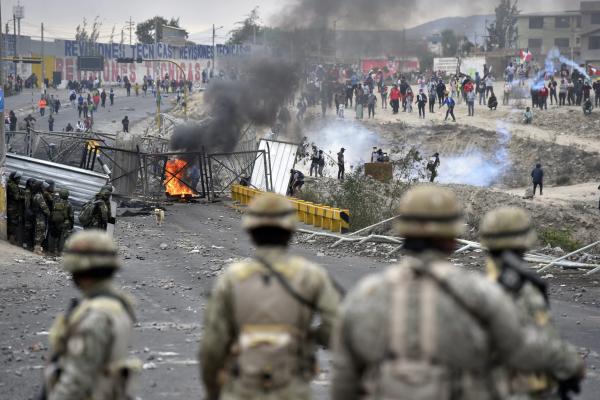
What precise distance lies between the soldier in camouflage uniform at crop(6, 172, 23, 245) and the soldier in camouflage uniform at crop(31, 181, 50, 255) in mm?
557

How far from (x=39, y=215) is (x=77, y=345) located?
15346 millimetres

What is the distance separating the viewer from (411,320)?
3602 mm

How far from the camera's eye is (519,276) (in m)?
4.90

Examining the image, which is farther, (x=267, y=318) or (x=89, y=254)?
(x=89, y=254)

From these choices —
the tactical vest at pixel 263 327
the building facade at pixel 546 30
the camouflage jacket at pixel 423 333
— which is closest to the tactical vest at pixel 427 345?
the camouflage jacket at pixel 423 333

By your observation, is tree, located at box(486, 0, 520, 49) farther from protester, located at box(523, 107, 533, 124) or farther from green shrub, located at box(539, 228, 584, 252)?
green shrub, located at box(539, 228, 584, 252)

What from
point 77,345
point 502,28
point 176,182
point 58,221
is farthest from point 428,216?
point 502,28

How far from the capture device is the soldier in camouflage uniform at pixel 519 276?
4.89 metres

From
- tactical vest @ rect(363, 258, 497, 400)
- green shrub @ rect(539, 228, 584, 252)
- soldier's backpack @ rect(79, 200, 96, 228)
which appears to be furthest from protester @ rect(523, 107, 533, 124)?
tactical vest @ rect(363, 258, 497, 400)

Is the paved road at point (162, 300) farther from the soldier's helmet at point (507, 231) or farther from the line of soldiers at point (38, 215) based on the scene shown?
the soldier's helmet at point (507, 231)

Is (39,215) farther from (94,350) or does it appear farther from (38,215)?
(94,350)

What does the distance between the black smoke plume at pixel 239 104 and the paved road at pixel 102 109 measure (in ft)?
46.8

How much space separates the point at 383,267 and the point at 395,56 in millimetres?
42455

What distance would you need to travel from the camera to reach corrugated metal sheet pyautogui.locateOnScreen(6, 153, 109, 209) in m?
21.6
